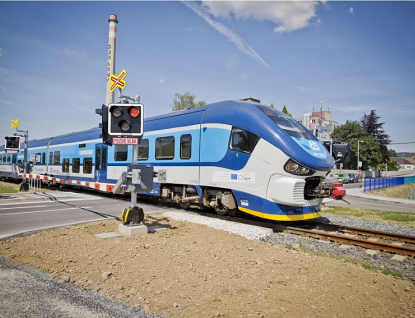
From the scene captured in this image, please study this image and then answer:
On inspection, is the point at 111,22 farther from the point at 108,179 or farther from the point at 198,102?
the point at 108,179

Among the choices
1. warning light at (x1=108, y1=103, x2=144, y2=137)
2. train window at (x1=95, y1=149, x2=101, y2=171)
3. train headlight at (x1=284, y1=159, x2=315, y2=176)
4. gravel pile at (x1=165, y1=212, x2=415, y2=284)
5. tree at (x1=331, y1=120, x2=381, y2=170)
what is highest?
tree at (x1=331, y1=120, x2=381, y2=170)

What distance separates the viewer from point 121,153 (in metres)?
13.9

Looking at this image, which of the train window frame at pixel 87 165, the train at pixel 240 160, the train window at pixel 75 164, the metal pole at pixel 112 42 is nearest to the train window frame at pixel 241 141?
the train at pixel 240 160

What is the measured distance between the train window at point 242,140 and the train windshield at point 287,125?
2.52 feet

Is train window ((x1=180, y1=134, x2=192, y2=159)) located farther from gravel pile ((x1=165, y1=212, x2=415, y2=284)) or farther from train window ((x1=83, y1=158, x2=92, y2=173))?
train window ((x1=83, y1=158, x2=92, y2=173))

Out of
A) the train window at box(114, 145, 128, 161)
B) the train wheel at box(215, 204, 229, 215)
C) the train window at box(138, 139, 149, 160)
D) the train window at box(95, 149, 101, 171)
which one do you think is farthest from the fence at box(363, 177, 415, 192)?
the train window at box(95, 149, 101, 171)

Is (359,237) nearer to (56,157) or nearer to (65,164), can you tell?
(65,164)

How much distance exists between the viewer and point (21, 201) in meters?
13.5

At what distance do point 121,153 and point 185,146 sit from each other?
4.68 meters

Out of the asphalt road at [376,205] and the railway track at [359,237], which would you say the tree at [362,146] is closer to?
the asphalt road at [376,205]

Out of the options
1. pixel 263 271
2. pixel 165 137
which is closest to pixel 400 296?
pixel 263 271

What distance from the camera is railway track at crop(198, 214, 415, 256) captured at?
264 inches

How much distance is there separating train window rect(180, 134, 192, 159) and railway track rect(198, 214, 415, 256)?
2626 millimetres

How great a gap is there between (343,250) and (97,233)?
18.5 ft
